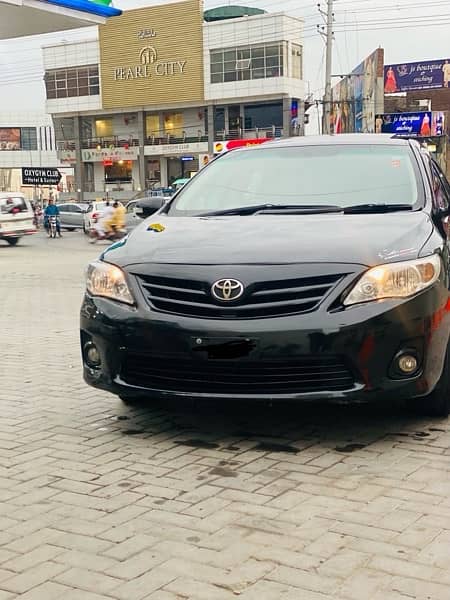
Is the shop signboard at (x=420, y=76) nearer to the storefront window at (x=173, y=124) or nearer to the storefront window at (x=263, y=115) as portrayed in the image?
the storefront window at (x=263, y=115)

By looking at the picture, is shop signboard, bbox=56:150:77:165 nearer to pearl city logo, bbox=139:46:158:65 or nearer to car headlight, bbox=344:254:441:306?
pearl city logo, bbox=139:46:158:65

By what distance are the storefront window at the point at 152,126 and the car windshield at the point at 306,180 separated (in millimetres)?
64991

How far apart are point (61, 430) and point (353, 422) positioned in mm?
1720

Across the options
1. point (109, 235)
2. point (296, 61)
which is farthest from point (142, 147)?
point (109, 235)

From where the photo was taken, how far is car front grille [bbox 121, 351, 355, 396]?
3.89m

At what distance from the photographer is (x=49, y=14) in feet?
73.4

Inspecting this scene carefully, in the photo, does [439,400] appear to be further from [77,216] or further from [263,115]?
[263,115]

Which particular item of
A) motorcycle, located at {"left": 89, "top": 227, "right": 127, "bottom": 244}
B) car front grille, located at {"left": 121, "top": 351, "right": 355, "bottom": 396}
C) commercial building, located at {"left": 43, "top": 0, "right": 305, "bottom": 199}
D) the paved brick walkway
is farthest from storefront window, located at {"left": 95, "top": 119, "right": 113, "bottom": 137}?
car front grille, located at {"left": 121, "top": 351, "right": 355, "bottom": 396}

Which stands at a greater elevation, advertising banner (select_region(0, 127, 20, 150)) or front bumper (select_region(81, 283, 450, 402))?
advertising banner (select_region(0, 127, 20, 150))

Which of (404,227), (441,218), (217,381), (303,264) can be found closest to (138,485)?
(217,381)

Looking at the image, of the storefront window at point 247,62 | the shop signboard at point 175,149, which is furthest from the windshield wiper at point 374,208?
the shop signboard at point 175,149

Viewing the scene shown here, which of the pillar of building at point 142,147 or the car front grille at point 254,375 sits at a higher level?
the pillar of building at point 142,147

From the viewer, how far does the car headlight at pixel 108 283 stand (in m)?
4.18

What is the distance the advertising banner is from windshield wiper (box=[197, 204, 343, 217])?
310ft
